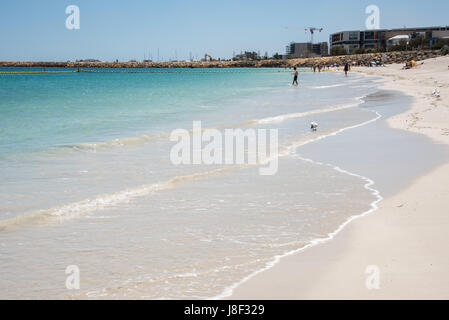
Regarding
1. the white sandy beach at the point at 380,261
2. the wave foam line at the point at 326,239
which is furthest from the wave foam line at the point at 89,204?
the white sandy beach at the point at 380,261

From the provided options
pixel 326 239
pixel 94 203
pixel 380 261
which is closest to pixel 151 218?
pixel 94 203

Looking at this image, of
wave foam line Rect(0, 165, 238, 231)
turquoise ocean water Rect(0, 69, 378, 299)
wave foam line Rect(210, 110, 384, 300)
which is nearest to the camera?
wave foam line Rect(210, 110, 384, 300)

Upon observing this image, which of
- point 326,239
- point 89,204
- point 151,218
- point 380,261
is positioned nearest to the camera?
point 380,261

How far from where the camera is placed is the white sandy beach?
3.98 metres

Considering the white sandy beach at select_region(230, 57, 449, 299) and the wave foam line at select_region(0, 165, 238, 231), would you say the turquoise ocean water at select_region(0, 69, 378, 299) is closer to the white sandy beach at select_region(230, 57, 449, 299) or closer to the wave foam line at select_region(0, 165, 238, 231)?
the wave foam line at select_region(0, 165, 238, 231)

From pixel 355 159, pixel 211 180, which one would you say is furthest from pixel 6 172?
pixel 355 159

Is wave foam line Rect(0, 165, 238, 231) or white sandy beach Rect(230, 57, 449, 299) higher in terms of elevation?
wave foam line Rect(0, 165, 238, 231)

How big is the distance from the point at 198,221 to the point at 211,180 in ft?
8.18

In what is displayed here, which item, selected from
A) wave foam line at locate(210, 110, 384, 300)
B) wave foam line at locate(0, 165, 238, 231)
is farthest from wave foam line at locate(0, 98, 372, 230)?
wave foam line at locate(210, 110, 384, 300)

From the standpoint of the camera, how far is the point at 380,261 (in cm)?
457

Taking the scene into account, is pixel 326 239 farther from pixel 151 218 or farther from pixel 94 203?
pixel 94 203

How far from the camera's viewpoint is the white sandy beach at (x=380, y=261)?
157 inches

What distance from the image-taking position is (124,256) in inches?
194

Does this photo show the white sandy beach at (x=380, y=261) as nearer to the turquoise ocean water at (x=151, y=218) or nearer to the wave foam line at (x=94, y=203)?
the turquoise ocean water at (x=151, y=218)
